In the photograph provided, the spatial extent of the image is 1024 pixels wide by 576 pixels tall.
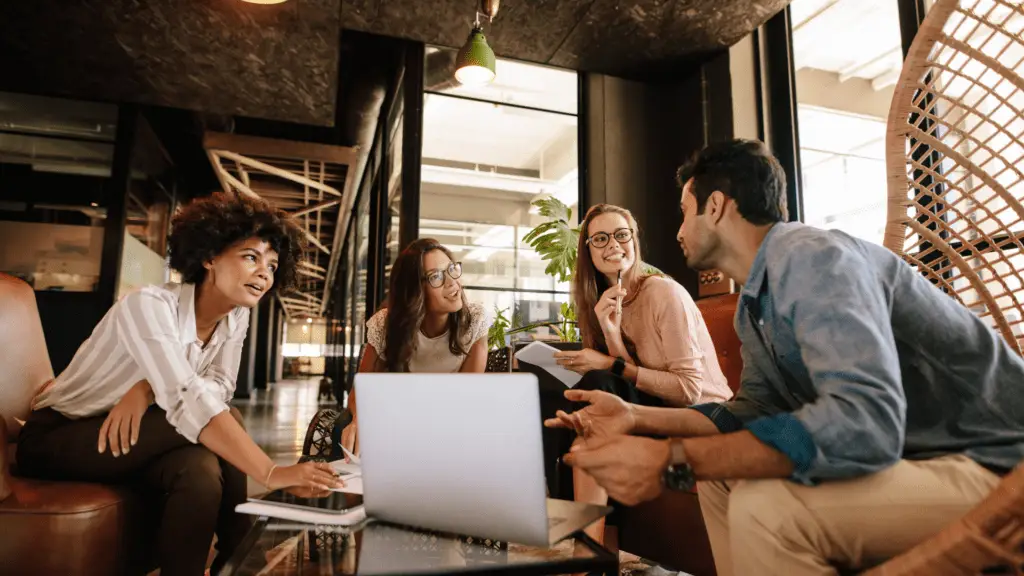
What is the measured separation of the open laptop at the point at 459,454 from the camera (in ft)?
2.71

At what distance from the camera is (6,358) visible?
1.79 meters

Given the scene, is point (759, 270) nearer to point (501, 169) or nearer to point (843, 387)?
point (843, 387)

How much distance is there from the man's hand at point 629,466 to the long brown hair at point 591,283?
136cm

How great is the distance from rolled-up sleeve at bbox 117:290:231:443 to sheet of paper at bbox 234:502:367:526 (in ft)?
1.66

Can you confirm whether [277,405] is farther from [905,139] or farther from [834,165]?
[905,139]

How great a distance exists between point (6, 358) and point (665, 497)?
199 centimetres

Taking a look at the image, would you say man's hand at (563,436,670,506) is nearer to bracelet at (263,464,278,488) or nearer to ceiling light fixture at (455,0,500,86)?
bracelet at (263,464,278,488)

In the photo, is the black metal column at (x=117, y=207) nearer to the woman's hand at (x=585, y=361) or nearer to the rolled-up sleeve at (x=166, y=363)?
the rolled-up sleeve at (x=166, y=363)

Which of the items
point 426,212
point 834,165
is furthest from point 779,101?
point 426,212

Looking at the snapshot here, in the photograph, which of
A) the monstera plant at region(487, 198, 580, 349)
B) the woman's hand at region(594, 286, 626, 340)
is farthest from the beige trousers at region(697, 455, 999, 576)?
the monstera plant at region(487, 198, 580, 349)

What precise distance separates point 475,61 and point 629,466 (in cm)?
299

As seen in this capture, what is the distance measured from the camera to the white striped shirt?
1.42 metres

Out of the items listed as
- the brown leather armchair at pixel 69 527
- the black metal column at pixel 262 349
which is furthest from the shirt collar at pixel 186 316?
the black metal column at pixel 262 349

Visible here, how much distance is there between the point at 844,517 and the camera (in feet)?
2.74
